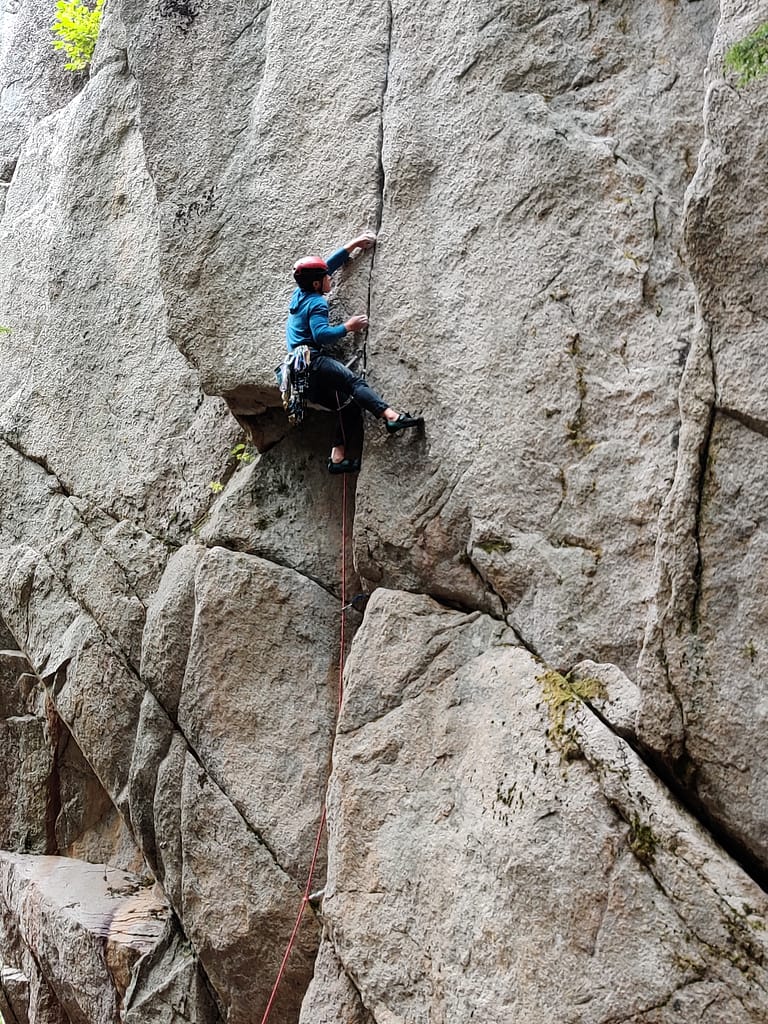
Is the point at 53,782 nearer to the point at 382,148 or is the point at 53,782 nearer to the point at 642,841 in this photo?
the point at 382,148

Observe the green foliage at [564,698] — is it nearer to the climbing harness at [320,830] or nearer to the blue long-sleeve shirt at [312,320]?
the climbing harness at [320,830]

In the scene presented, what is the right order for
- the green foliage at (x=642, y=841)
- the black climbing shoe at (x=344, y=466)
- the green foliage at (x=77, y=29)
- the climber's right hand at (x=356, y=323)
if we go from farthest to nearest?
the green foliage at (x=77, y=29), the black climbing shoe at (x=344, y=466), the climber's right hand at (x=356, y=323), the green foliage at (x=642, y=841)

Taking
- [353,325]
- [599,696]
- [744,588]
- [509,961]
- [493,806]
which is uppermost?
[353,325]

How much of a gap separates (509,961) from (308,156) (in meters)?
6.14

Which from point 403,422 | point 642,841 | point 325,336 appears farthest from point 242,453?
point 642,841

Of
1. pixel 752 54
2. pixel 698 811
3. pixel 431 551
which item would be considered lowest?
pixel 698 811

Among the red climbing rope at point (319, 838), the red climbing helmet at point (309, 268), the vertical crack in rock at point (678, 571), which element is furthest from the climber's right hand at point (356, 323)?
the vertical crack in rock at point (678, 571)

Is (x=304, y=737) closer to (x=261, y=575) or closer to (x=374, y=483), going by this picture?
(x=261, y=575)

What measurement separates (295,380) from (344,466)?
0.76 meters

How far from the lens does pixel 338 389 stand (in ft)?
24.9

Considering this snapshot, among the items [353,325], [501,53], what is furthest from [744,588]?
[501,53]

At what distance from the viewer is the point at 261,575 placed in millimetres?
8398

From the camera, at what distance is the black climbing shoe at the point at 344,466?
7.90 m

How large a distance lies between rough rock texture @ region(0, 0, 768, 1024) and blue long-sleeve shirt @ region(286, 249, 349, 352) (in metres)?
0.23
